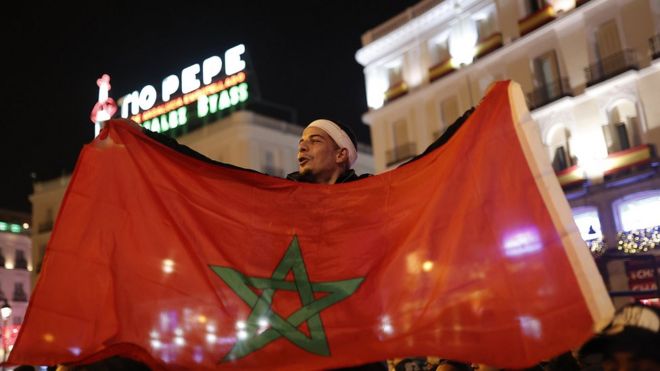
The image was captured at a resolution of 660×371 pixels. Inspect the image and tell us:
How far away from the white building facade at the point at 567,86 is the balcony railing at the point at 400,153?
5 centimetres

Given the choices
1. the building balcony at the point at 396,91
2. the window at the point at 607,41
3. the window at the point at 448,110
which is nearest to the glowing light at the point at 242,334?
the window at the point at 607,41

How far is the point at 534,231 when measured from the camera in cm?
334

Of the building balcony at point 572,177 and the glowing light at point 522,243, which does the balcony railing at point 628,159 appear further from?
the glowing light at point 522,243

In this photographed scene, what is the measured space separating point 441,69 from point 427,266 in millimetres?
28865

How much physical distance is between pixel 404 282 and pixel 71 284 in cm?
184

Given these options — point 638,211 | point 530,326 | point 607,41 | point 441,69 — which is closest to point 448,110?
→ point 441,69

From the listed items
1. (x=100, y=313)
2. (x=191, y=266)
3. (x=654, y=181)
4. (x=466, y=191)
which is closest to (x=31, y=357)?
(x=100, y=313)

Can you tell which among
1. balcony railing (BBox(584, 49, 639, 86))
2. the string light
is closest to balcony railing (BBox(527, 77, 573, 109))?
balcony railing (BBox(584, 49, 639, 86))

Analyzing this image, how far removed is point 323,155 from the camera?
165 inches

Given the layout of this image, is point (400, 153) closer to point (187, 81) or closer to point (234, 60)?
point (234, 60)

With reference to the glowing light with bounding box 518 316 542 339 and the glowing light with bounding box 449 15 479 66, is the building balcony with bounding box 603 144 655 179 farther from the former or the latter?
the glowing light with bounding box 518 316 542 339

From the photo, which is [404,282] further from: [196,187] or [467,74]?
[467,74]

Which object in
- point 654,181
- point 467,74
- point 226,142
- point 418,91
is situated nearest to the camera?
point 654,181

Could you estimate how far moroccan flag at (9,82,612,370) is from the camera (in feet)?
10.7
